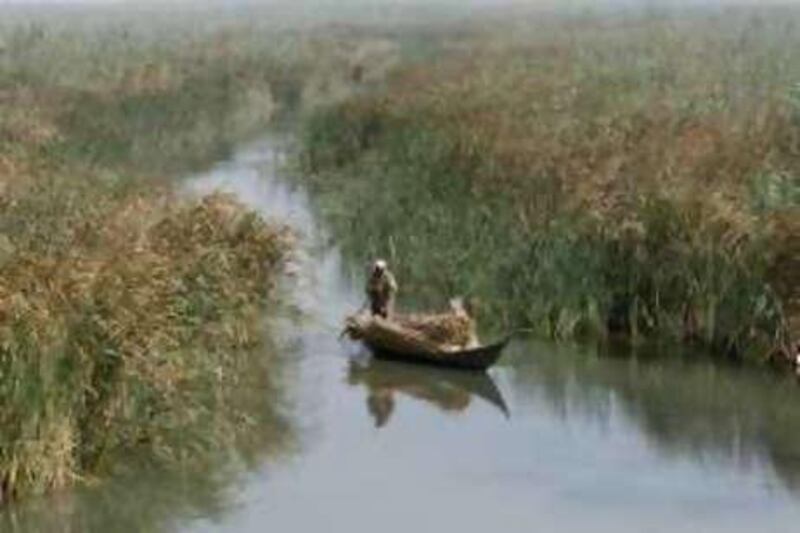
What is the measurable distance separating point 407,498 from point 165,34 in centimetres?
7160

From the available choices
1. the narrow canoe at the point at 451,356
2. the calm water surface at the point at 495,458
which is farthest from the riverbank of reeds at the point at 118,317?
the narrow canoe at the point at 451,356

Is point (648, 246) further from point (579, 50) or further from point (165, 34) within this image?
point (165, 34)

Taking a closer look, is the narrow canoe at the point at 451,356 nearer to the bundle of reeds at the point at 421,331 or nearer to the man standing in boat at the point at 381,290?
the bundle of reeds at the point at 421,331

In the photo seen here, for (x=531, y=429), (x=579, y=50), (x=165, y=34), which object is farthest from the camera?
(x=165, y=34)

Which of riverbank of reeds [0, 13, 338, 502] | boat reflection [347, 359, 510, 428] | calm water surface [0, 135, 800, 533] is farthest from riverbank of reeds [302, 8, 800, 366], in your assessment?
riverbank of reeds [0, 13, 338, 502]

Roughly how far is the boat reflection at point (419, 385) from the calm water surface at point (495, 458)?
0.02 meters

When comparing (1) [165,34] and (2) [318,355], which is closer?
(2) [318,355]

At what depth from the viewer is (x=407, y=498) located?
15180 millimetres

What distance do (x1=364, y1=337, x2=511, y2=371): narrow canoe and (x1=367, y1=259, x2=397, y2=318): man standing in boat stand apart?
460 mm

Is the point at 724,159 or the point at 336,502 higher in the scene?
the point at 724,159

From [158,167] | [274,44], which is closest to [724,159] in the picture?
[158,167]

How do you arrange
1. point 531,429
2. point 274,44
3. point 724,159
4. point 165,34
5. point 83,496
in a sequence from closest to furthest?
point 83,496 → point 531,429 → point 724,159 → point 274,44 → point 165,34

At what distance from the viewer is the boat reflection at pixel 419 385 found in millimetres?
18484

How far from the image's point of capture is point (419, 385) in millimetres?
19125
